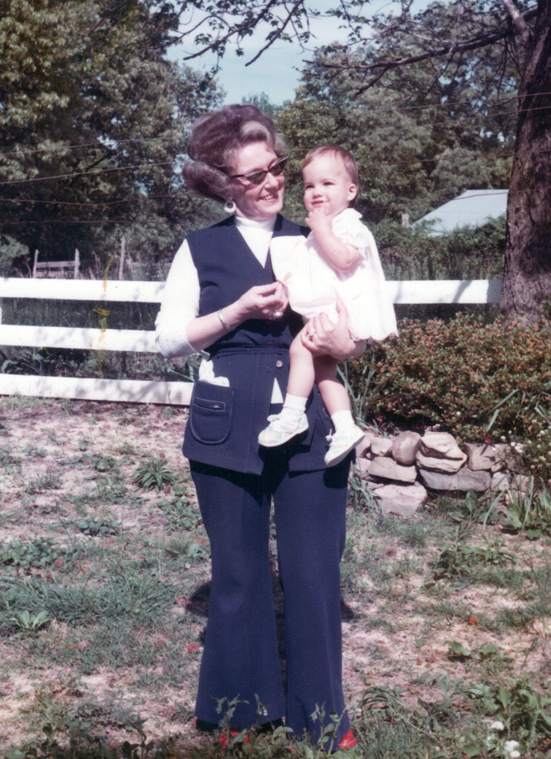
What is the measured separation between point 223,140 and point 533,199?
417 cm

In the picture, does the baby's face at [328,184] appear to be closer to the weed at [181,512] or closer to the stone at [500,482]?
the weed at [181,512]

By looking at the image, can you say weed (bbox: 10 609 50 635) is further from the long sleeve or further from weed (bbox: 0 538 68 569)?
the long sleeve

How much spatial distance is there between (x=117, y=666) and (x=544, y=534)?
2755mm

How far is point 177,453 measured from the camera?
6.51 meters

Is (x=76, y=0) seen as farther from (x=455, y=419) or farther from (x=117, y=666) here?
(x=117, y=666)

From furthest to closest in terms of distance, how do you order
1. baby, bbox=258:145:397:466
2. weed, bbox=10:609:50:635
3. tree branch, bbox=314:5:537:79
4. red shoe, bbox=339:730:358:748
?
tree branch, bbox=314:5:537:79
weed, bbox=10:609:50:635
red shoe, bbox=339:730:358:748
baby, bbox=258:145:397:466

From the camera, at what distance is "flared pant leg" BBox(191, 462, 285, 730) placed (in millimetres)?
2416

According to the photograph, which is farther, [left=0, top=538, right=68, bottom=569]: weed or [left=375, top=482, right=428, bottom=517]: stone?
[left=375, top=482, right=428, bottom=517]: stone

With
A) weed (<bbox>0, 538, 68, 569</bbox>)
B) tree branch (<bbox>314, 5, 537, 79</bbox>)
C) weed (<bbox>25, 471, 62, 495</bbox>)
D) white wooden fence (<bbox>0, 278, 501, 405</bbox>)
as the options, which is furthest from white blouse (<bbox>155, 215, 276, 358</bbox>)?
tree branch (<bbox>314, 5, 537, 79</bbox>)

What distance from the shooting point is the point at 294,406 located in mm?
2289

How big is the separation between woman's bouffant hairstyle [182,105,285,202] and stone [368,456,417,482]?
3171mm

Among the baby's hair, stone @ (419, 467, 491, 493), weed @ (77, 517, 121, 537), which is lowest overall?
weed @ (77, 517, 121, 537)

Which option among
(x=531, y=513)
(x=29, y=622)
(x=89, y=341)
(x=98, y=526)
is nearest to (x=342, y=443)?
(x=29, y=622)

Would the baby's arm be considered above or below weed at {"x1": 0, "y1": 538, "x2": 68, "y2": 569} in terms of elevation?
above
